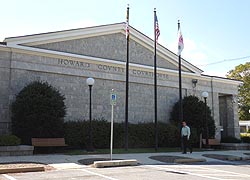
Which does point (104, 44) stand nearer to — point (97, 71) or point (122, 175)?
point (97, 71)

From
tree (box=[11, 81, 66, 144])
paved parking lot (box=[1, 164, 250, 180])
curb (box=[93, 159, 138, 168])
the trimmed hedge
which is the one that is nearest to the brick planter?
tree (box=[11, 81, 66, 144])

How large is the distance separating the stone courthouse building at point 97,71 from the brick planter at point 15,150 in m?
3.94

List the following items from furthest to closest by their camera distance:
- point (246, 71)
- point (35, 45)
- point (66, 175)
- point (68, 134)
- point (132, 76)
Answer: point (246, 71)
point (132, 76)
point (35, 45)
point (68, 134)
point (66, 175)

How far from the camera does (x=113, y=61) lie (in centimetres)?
2369

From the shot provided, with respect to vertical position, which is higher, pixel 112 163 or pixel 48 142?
pixel 48 142

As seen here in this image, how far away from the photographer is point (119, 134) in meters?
21.8

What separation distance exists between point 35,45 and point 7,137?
7.56 m

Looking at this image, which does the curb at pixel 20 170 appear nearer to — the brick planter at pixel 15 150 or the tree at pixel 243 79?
the brick planter at pixel 15 150

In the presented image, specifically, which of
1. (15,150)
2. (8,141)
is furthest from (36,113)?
(15,150)

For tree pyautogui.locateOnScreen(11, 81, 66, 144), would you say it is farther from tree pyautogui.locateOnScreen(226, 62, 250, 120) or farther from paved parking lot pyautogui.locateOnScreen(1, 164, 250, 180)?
tree pyautogui.locateOnScreen(226, 62, 250, 120)

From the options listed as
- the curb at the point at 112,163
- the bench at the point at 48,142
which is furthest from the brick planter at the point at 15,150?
the curb at the point at 112,163

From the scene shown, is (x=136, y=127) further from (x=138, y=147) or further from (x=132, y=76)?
(x=132, y=76)

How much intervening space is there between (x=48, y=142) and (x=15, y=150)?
2.52 meters

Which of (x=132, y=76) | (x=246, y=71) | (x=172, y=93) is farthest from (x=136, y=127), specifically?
(x=246, y=71)
